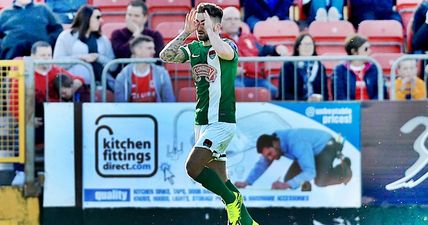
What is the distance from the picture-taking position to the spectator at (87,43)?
10742mm

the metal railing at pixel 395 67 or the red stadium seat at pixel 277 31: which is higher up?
the red stadium seat at pixel 277 31

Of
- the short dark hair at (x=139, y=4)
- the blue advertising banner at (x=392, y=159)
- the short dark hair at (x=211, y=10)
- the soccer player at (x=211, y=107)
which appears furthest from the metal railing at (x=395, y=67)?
the short dark hair at (x=139, y=4)

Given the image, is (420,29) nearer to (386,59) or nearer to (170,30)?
(386,59)

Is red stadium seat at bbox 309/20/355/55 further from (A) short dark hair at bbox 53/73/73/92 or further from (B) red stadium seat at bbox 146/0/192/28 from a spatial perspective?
(A) short dark hair at bbox 53/73/73/92

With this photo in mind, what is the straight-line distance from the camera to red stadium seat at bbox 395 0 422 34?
39.6 feet

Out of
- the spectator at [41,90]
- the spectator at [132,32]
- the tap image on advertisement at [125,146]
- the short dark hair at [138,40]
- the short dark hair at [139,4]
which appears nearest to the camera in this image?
the tap image on advertisement at [125,146]

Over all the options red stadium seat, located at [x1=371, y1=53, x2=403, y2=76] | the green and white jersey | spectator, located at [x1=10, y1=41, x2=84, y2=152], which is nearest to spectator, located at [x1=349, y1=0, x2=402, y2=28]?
red stadium seat, located at [x1=371, y1=53, x2=403, y2=76]

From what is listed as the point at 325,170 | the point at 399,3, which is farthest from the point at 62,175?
the point at 399,3

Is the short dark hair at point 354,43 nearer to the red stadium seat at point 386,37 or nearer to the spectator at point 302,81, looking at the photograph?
the spectator at point 302,81

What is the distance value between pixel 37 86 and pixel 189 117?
5.36 ft

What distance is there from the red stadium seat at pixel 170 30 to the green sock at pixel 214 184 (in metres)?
3.40

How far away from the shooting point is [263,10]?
12.2 m

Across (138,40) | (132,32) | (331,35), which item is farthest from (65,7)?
(331,35)

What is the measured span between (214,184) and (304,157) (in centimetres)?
206
